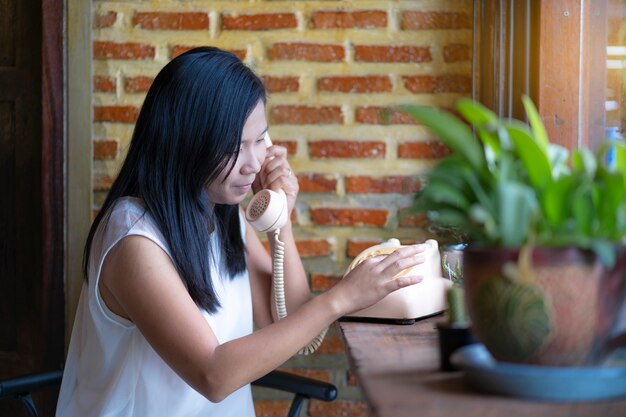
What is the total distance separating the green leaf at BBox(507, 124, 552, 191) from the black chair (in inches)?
35.7

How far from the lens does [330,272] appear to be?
2.44 metres

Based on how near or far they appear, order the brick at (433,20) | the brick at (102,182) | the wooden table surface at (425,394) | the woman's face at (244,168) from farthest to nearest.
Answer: the brick at (102,182) → the brick at (433,20) → the woman's face at (244,168) → the wooden table surface at (425,394)

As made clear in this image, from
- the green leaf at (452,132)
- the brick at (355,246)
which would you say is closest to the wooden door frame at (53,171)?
the brick at (355,246)

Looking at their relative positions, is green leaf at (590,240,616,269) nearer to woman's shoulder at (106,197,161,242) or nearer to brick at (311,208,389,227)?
woman's shoulder at (106,197,161,242)

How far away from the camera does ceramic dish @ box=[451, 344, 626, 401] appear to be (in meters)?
0.90

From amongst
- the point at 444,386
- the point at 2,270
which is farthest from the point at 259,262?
the point at 444,386

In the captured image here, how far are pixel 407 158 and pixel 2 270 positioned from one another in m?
1.27

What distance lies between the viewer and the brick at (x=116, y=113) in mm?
2445

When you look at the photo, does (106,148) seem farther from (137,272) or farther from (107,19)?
(137,272)

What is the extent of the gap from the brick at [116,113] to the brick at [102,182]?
162 mm

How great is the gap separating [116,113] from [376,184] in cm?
76

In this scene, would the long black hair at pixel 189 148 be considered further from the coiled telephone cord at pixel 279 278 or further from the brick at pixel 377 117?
the brick at pixel 377 117

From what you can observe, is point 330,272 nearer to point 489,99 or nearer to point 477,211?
point 489,99

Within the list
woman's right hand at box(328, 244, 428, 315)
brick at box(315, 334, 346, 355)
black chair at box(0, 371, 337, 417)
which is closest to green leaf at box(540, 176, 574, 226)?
woman's right hand at box(328, 244, 428, 315)
